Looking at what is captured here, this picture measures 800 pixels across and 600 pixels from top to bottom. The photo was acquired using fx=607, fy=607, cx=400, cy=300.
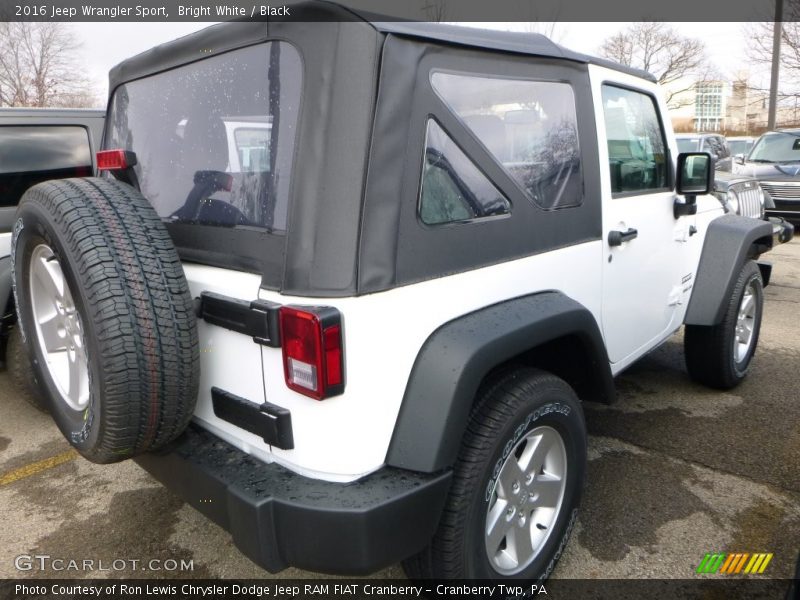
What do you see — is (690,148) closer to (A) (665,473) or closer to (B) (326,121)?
(A) (665,473)

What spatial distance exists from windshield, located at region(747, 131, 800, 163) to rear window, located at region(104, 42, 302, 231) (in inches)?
476

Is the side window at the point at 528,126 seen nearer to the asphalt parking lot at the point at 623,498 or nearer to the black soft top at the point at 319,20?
the black soft top at the point at 319,20

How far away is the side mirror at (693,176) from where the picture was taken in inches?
124

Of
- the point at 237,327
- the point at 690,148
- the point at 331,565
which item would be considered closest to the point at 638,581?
the point at 331,565

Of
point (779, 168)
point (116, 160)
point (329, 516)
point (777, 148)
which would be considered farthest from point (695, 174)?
point (777, 148)

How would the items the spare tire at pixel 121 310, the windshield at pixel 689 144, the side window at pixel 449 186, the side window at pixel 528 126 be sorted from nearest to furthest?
the spare tire at pixel 121 310 → the side window at pixel 449 186 → the side window at pixel 528 126 → the windshield at pixel 689 144

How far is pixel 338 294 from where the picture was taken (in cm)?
159

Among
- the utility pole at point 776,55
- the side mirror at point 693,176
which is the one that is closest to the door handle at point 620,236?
the side mirror at point 693,176

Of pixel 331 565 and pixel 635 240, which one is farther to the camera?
pixel 635 240

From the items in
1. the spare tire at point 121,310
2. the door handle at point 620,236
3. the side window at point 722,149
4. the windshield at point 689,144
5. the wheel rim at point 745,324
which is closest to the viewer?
the spare tire at point 121,310

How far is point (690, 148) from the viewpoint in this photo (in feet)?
41.3

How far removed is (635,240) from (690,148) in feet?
37.2

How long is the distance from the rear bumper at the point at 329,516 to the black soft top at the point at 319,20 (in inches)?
49.0

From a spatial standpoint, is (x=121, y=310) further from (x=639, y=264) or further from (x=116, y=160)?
(x=639, y=264)
